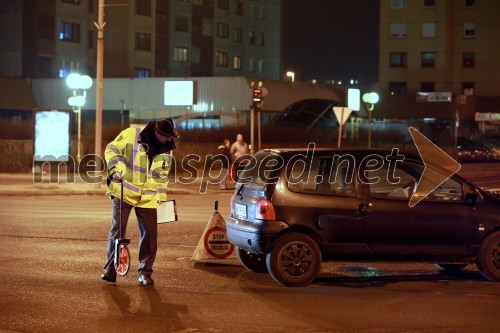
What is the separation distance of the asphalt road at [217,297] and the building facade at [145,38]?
48.3 metres

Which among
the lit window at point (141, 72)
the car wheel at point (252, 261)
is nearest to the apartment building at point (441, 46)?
the lit window at point (141, 72)

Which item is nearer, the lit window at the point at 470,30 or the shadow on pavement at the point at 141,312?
the shadow on pavement at the point at 141,312

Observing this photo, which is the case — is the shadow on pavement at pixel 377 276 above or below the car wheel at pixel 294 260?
below

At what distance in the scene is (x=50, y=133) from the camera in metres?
27.5

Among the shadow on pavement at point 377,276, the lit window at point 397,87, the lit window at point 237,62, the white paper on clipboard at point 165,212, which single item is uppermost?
the lit window at point 237,62

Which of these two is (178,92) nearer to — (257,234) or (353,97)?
(353,97)

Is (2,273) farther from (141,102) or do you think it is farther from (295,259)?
(141,102)

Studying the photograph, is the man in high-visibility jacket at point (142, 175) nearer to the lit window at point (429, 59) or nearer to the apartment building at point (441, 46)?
the apartment building at point (441, 46)

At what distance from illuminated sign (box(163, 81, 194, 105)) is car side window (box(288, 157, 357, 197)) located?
3388 centimetres

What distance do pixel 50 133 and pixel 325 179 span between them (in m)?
18.8

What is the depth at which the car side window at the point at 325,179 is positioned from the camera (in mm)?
10133

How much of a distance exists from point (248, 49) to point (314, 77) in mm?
35125

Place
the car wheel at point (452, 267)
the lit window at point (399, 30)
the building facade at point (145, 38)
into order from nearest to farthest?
the car wheel at point (452, 267) → the building facade at point (145, 38) → the lit window at point (399, 30)

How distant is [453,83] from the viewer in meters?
82.7
